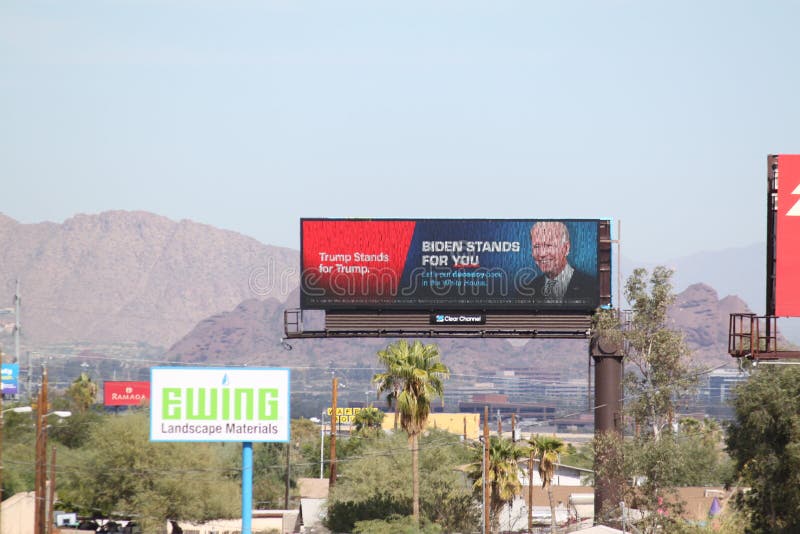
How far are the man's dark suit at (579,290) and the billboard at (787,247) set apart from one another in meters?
29.3

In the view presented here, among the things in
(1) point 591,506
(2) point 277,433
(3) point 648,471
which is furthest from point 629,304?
(1) point 591,506

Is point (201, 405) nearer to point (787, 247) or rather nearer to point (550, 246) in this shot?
point (787, 247)

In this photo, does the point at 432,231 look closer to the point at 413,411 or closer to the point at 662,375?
the point at 413,411

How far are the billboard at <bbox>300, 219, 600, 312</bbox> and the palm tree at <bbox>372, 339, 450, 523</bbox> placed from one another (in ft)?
12.6

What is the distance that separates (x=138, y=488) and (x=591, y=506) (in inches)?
1775

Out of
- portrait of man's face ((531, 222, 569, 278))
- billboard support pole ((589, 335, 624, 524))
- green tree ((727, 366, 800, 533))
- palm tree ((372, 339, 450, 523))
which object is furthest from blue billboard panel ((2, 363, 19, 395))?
green tree ((727, 366, 800, 533))

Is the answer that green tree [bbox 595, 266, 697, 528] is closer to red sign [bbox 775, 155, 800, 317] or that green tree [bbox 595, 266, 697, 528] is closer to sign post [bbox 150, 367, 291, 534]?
sign post [bbox 150, 367, 291, 534]

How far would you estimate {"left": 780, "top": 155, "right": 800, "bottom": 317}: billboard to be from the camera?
118ft

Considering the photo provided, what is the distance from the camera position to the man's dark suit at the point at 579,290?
65500 millimetres

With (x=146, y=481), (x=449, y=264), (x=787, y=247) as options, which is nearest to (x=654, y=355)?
(x=449, y=264)

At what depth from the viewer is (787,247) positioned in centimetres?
3606

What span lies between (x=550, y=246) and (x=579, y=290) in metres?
2.76

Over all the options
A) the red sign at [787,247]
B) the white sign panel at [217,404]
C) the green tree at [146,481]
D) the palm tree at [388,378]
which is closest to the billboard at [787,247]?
the red sign at [787,247]

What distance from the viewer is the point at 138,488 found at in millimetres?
74750
